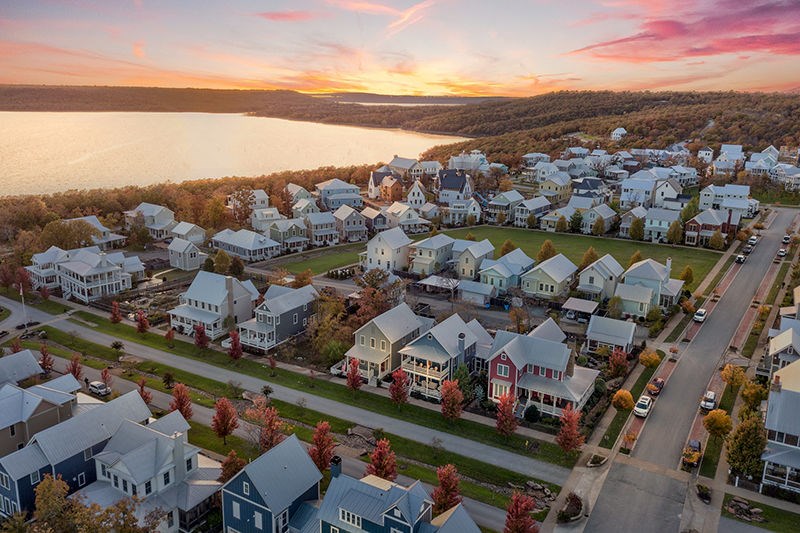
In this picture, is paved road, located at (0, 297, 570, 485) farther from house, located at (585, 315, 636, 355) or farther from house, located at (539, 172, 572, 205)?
house, located at (539, 172, 572, 205)

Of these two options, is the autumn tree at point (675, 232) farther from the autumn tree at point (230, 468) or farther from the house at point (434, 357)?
the autumn tree at point (230, 468)

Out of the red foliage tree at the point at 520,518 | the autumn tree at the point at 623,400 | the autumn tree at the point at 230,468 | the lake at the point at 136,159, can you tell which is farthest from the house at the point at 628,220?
the lake at the point at 136,159

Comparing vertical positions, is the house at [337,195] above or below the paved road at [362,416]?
above

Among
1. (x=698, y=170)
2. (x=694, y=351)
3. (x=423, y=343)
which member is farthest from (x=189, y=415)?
(x=698, y=170)

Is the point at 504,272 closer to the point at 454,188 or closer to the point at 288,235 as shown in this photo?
the point at 288,235

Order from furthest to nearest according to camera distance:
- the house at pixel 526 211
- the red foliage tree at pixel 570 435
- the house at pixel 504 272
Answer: the house at pixel 526 211 → the house at pixel 504 272 → the red foliage tree at pixel 570 435

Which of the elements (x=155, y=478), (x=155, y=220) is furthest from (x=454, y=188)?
(x=155, y=478)

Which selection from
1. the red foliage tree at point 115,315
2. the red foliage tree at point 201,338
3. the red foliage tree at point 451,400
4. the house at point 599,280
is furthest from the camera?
the house at point 599,280
